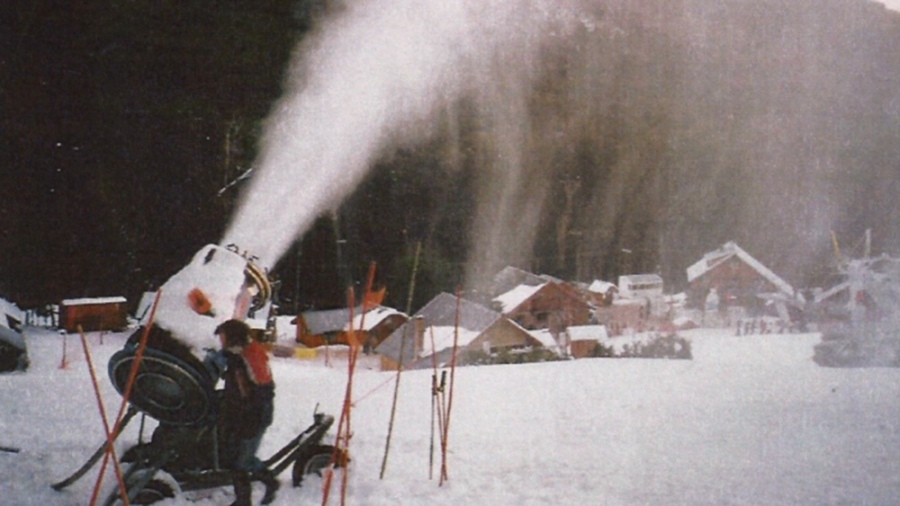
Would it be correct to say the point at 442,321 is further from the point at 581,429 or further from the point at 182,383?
the point at 182,383

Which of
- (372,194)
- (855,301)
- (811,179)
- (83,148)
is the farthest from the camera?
(811,179)

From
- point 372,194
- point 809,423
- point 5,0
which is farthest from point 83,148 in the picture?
point 809,423

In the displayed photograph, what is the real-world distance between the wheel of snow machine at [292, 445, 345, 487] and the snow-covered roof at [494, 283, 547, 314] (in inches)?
137

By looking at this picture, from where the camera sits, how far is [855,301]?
26.4 feet

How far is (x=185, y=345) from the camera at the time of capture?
3.11 m

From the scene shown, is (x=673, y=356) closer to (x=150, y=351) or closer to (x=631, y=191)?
(x=631, y=191)

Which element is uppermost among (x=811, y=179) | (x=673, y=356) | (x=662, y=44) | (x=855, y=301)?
(x=662, y=44)

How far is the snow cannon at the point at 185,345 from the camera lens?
3061 millimetres

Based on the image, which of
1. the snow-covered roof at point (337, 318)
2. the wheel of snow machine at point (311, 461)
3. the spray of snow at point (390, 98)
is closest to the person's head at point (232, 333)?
the wheel of snow machine at point (311, 461)

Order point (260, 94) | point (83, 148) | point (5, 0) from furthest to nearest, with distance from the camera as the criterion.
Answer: point (260, 94)
point (83, 148)
point (5, 0)

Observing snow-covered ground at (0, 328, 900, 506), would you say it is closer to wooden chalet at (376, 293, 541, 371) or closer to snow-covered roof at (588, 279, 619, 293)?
wooden chalet at (376, 293, 541, 371)

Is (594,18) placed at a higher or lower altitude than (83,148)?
higher

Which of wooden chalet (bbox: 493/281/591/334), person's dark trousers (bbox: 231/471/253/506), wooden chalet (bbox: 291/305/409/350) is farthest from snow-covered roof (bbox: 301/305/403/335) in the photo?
person's dark trousers (bbox: 231/471/253/506)

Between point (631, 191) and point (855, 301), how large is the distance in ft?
9.63
